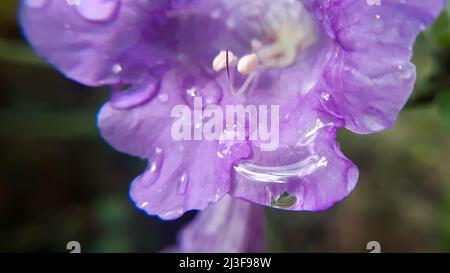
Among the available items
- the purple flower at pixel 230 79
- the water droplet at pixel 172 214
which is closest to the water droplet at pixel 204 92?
the purple flower at pixel 230 79

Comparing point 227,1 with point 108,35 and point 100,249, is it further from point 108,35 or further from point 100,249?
point 100,249

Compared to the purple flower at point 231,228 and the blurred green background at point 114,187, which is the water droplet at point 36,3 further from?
the blurred green background at point 114,187

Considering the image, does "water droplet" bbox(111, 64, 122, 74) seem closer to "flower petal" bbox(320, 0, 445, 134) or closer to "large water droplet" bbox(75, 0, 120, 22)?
"large water droplet" bbox(75, 0, 120, 22)

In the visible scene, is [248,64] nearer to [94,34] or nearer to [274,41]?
[274,41]

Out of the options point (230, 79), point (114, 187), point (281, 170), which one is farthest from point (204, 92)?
point (114, 187)

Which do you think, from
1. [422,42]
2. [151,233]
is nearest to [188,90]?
[422,42]

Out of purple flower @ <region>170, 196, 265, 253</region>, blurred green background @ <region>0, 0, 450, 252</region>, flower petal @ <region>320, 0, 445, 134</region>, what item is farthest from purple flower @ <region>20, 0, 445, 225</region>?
blurred green background @ <region>0, 0, 450, 252</region>
